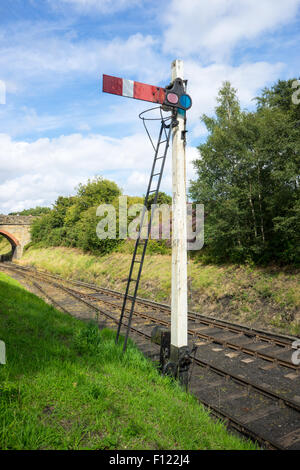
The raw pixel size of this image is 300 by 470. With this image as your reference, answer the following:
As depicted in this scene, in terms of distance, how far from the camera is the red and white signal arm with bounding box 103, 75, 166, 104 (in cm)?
549

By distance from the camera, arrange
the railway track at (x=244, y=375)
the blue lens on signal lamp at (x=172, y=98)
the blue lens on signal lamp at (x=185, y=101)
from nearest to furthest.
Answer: the railway track at (x=244, y=375) → the blue lens on signal lamp at (x=172, y=98) → the blue lens on signal lamp at (x=185, y=101)

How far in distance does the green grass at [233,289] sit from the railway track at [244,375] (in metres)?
1.43

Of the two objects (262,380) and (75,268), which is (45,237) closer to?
(75,268)

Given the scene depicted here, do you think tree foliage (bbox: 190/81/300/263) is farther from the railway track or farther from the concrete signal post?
the concrete signal post

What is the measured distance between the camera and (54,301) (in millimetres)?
14852

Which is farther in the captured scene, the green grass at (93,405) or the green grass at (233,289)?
the green grass at (233,289)

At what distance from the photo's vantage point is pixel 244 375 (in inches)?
261

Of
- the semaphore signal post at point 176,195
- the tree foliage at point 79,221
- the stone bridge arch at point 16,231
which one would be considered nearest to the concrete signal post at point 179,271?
the semaphore signal post at point 176,195

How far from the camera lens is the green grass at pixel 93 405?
341 cm

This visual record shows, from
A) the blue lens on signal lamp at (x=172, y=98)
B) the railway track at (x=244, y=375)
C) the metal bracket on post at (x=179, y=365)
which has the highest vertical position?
the blue lens on signal lamp at (x=172, y=98)

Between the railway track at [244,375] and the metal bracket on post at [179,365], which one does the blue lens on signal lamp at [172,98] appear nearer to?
the metal bracket on post at [179,365]

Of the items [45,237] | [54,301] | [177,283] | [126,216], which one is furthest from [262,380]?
[45,237]

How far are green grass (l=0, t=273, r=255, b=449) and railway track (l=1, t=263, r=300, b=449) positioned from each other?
78cm

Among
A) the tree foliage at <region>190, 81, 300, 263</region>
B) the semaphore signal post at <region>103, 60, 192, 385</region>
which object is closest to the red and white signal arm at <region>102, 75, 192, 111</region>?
the semaphore signal post at <region>103, 60, 192, 385</region>
